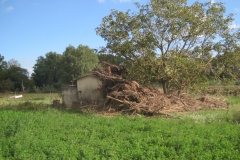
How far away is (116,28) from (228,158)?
12.0m

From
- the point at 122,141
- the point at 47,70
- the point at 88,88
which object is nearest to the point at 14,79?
the point at 47,70

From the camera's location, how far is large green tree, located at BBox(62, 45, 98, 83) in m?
41.6

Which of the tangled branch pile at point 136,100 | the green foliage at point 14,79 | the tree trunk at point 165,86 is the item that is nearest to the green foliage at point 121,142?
the tangled branch pile at point 136,100

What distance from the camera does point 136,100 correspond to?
16172 millimetres

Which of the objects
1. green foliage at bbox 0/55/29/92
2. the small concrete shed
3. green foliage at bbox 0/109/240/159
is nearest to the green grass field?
green foliage at bbox 0/109/240/159

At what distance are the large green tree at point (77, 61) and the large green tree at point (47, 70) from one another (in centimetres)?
1142

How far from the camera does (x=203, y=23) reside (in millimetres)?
16531

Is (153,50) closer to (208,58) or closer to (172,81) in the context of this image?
(172,81)

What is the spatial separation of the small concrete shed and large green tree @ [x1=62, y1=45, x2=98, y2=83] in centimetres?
2030

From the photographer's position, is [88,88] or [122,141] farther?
[88,88]

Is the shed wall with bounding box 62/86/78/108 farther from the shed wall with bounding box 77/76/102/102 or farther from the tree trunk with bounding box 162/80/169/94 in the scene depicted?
the tree trunk with bounding box 162/80/169/94

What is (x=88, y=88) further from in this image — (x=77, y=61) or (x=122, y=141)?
(x=77, y=61)

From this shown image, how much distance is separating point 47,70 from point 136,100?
4103 centimetres

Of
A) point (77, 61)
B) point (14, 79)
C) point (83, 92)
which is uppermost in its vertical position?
point (77, 61)
